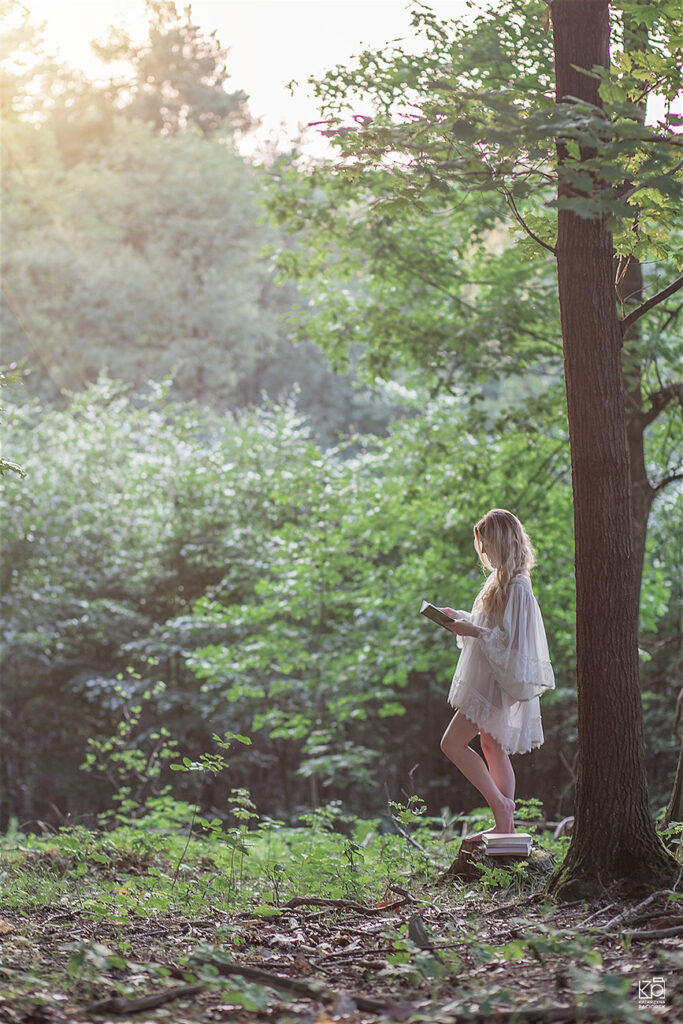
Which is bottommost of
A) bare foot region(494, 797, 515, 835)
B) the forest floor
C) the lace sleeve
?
the forest floor

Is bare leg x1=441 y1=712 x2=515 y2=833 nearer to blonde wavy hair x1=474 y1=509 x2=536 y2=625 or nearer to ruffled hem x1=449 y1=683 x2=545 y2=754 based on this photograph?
ruffled hem x1=449 y1=683 x2=545 y2=754

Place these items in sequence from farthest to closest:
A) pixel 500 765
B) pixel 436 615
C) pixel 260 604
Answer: pixel 260 604, pixel 500 765, pixel 436 615

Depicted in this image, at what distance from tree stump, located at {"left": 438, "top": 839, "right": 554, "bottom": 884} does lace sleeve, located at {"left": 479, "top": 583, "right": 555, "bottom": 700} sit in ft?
2.61

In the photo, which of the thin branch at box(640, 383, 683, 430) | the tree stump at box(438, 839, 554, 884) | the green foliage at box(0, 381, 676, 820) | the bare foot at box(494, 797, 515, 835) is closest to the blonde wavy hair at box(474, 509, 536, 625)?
the bare foot at box(494, 797, 515, 835)

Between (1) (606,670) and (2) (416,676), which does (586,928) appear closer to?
(1) (606,670)

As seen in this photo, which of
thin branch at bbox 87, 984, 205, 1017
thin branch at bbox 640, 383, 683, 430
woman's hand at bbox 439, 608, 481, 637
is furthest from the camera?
thin branch at bbox 640, 383, 683, 430

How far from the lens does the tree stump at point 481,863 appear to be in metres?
5.00

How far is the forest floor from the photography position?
3.05 m

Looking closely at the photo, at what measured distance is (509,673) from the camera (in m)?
4.96

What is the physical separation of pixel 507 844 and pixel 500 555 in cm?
140

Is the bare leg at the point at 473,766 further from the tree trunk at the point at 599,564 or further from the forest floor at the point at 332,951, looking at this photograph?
the tree trunk at the point at 599,564

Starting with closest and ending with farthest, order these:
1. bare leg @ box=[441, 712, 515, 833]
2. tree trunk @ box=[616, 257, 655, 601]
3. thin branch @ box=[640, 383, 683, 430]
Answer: bare leg @ box=[441, 712, 515, 833], thin branch @ box=[640, 383, 683, 430], tree trunk @ box=[616, 257, 655, 601]

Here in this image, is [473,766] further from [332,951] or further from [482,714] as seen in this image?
[332,951]

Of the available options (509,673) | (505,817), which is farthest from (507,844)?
(509,673)
